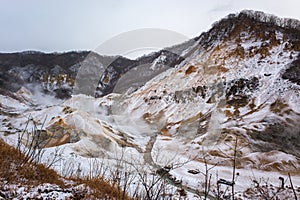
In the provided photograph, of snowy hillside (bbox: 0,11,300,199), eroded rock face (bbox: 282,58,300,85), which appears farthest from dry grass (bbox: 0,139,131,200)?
eroded rock face (bbox: 282,58,300,85)

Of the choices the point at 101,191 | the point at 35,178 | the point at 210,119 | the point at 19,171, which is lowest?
the point at 101,191

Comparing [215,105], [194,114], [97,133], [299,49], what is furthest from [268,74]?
[97,133]

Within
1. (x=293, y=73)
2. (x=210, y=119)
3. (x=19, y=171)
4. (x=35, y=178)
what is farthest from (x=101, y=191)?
(x=293, y=73)

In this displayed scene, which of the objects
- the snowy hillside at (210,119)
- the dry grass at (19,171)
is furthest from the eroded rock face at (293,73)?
the dry grass at (19,171)

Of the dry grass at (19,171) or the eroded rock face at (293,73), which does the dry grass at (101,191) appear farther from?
the eroded rock face at (293,73)

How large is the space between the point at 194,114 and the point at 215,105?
8.23 feet

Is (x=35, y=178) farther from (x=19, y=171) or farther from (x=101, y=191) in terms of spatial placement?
(x=101, y=191)

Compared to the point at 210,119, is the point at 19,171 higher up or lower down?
lower down

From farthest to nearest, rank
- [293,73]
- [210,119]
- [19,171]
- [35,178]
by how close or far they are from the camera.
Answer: [293,73] < [210,119] < [35,178] < [19,171]

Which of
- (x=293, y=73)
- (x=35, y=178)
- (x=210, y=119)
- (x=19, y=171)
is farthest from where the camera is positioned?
(x=293, y=73)

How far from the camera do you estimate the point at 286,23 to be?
125 feet

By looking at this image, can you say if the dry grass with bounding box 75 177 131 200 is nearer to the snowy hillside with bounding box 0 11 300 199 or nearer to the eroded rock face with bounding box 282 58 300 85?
the snowy hillside with bounding box 0 11 300 199

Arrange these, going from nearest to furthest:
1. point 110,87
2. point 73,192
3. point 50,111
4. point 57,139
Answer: point 73,192
point 57,139
point 50,111
point 110,87

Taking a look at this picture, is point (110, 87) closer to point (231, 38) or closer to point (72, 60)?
point (72, 60)
